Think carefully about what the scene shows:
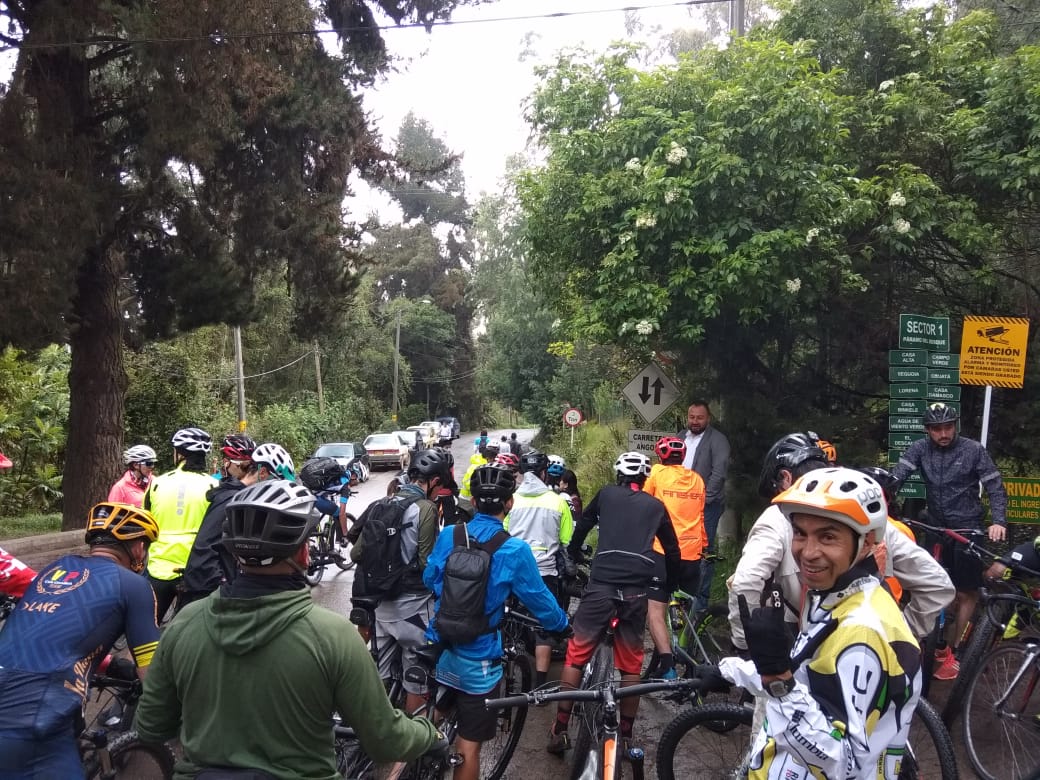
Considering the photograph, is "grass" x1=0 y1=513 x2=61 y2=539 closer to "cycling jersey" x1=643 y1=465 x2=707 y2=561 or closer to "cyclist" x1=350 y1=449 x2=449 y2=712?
"cyclist" x1=350 y1=449 x2=449 y2=712

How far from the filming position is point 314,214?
16109 mm

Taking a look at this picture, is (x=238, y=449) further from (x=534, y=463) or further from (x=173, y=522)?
(x=534, y=463)

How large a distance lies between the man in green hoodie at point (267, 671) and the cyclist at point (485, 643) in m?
1.66

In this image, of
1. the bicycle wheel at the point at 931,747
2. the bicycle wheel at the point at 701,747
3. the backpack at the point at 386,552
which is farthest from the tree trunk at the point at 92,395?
the bicycle wheel at the point at 931,747

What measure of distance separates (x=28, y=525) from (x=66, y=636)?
14.2 m

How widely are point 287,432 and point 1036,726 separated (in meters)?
33.5

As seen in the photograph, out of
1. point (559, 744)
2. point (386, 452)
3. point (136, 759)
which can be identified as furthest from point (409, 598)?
point (386, 452)

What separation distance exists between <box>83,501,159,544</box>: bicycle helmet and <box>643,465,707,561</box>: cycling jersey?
3.87 m

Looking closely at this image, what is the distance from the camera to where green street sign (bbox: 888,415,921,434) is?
7.75m

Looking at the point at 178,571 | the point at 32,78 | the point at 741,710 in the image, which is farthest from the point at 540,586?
the point at 32,78

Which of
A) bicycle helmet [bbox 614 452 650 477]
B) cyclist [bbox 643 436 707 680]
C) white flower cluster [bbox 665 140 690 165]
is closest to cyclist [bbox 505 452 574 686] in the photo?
cyclist [bbox 643 436 707 680]

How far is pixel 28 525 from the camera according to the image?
1505 cm

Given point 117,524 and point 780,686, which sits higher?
point 117,524

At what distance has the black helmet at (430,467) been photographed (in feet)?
16.8
